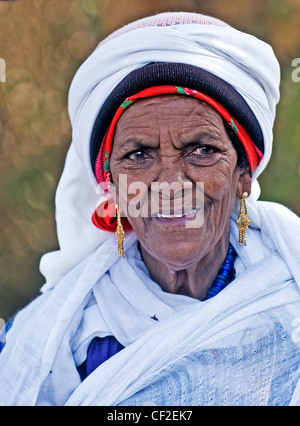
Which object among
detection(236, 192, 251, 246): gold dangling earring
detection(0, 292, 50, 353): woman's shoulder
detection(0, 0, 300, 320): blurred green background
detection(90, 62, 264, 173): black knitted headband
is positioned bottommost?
detection(0, 292, 50, 353): woman's shoulder

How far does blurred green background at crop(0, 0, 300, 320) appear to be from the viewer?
353 cm

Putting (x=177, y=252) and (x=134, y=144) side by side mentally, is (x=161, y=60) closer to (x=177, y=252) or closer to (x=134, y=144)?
(x=134, y=144)

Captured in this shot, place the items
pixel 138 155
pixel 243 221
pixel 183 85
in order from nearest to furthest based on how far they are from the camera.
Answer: pixel 183 85
pixel 138 155
pixel 243 221

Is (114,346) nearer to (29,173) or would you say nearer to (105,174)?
(105,174)

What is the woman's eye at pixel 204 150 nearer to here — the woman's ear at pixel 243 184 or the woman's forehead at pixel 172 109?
the woman's forehead at pixel 172 109

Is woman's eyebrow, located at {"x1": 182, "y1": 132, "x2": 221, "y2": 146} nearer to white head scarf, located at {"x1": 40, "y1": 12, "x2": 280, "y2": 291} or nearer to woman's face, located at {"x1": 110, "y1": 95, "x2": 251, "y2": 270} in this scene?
woman's face, located at {"x1": 110, "y1": 95, "x2": 251, "y2": 270}

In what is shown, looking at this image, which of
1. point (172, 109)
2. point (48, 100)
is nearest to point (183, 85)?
point (172, 109)

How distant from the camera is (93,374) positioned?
206 cm

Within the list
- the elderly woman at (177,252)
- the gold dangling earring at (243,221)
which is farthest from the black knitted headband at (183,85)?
the gold dangling earring at (243,221)

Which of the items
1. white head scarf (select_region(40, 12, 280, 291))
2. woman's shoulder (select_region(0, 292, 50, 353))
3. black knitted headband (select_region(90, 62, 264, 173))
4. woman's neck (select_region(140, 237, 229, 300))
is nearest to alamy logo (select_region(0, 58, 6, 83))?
white head scarf (select_region(40, 12, 280, 291))

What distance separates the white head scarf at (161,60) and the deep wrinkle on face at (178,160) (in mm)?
143

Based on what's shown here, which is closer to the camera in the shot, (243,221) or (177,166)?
(177,166)

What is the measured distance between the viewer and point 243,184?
2.32m

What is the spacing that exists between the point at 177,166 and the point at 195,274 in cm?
47
